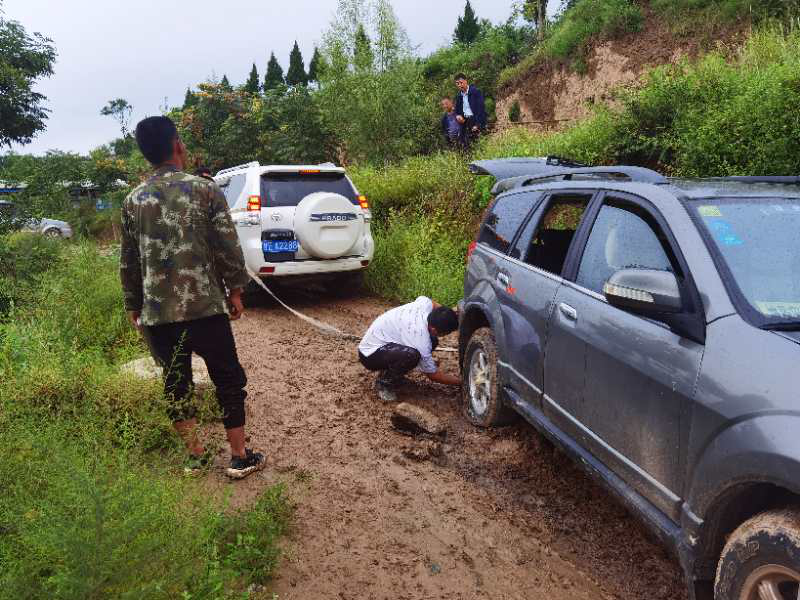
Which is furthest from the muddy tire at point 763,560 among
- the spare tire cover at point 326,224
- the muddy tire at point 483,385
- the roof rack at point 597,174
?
the spare tire cover at point 326,224

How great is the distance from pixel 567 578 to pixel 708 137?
5.71 metres

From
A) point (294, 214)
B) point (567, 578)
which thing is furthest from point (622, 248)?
point (294, 214)

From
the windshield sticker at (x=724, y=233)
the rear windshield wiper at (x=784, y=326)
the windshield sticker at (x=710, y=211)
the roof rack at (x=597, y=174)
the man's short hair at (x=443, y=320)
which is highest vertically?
the roof rack at (x=597, y=174)

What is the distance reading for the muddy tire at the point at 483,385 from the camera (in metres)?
4.18

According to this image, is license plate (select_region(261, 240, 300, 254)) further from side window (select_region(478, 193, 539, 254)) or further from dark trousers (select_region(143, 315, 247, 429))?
dark trousers (select_region(143, 315, 247, 429))

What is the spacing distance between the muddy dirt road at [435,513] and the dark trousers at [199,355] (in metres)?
0.53

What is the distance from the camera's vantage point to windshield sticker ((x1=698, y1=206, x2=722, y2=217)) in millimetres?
2521

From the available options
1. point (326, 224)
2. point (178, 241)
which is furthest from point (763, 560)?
point (326, 224)

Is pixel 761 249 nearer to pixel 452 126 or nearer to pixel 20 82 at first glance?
pixel 452 126

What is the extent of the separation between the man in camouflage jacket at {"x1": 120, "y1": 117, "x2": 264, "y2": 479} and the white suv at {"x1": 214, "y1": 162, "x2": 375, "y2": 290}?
4.18 meters

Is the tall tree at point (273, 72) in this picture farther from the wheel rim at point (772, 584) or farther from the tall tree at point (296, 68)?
the wheel rim at point (772, 584)

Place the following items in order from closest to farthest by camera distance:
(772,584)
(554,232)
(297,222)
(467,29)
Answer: (772,584) → (554,232) → (297,222) → (467,29)

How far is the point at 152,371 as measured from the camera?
14.6 feet

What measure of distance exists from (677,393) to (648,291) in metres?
0.40
